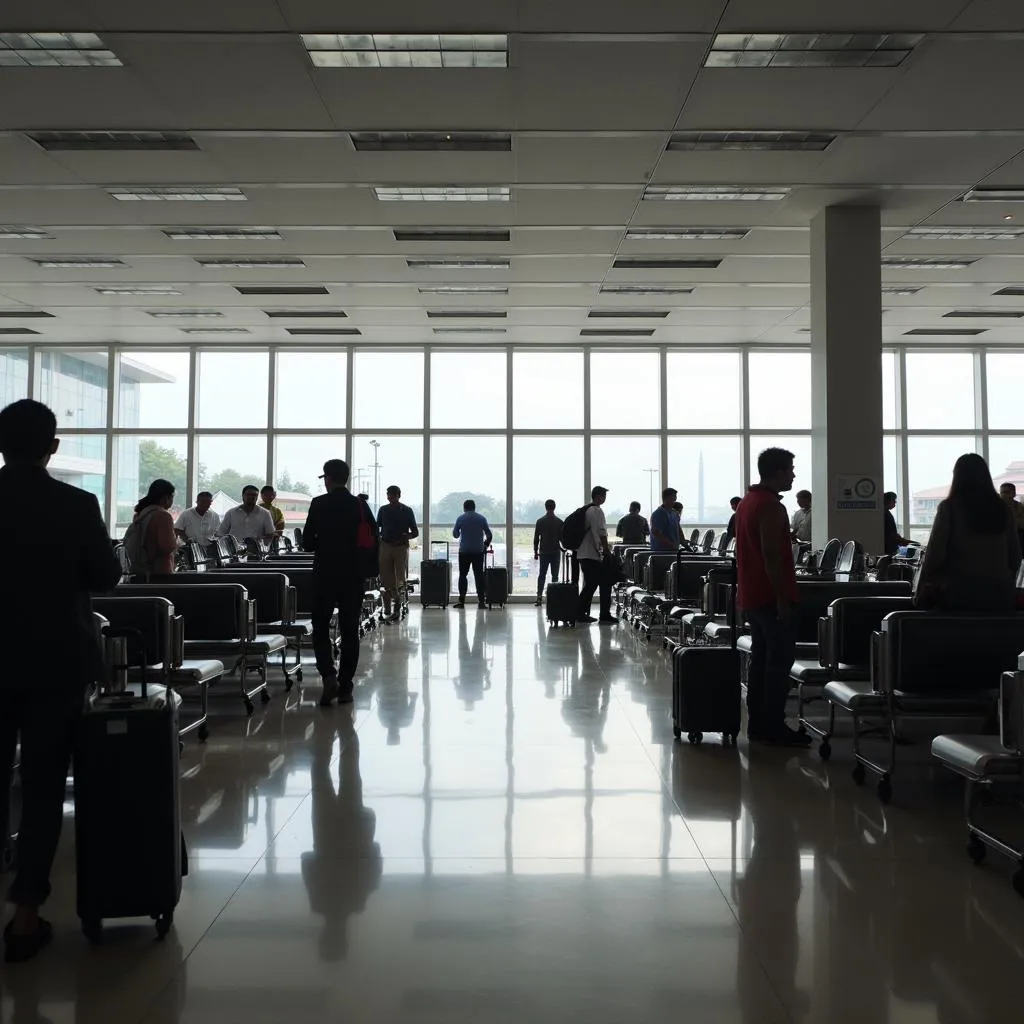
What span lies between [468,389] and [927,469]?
8.51 metres

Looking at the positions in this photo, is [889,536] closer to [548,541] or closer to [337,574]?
[548,541]

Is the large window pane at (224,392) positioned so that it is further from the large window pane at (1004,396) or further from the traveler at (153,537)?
the large window pane at (1004,396)

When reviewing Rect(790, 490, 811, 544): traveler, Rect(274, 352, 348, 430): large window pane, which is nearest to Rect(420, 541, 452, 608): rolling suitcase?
Rect(274, 352, 348, 430): large window pane

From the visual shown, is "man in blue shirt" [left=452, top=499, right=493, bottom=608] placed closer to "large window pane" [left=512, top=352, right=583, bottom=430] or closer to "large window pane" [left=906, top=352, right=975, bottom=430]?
"large window pane" [left=512, top=352, right=583, bottom=430]

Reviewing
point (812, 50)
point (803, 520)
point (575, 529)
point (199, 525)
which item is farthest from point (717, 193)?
point (199, 525)

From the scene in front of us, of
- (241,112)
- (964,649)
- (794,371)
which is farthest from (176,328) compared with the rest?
(964,649)

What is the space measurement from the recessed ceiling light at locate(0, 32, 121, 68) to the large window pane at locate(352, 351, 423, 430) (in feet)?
36.0

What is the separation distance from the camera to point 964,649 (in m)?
4.45

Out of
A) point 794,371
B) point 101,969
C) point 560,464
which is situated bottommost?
→ point 101,969

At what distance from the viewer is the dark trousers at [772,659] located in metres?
5.46

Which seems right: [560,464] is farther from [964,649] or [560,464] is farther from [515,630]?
[964,649]

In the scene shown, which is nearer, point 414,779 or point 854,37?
point 414,779

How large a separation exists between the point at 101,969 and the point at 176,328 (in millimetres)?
14957

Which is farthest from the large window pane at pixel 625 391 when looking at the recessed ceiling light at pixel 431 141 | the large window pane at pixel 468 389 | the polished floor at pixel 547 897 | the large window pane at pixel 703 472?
the polished floor at pixel 547 897
